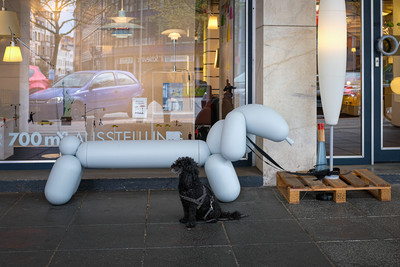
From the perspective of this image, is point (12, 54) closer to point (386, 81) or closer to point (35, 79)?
point (35, 79)

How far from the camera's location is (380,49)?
7.14 meters

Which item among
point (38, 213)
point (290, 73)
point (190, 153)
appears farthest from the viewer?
point (290, 73)

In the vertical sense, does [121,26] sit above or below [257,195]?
above

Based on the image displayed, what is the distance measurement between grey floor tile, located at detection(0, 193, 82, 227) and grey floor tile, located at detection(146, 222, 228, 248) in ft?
3.15

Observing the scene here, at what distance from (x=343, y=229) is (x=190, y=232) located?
1425 millimetres

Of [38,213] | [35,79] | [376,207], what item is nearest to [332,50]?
[376,207]

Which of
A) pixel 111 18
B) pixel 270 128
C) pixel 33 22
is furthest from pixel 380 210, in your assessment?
pixel 33 22

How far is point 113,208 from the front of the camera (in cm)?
554

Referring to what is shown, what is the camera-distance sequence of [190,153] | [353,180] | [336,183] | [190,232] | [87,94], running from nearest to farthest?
[190,232]
[190,153]
[336,183]
[353,180]
[87,94]

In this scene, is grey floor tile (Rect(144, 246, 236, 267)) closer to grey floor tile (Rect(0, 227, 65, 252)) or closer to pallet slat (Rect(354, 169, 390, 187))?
grey floor tile (Rect(0, 227, 65, 252))

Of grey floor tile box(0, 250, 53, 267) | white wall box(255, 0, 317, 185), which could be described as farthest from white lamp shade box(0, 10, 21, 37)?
grey floor tile box(0, 250, 53, 267)

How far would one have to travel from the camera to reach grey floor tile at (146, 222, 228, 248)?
4410mm

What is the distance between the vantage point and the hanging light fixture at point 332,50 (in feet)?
19.2

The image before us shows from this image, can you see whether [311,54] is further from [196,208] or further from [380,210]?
[196,208]
